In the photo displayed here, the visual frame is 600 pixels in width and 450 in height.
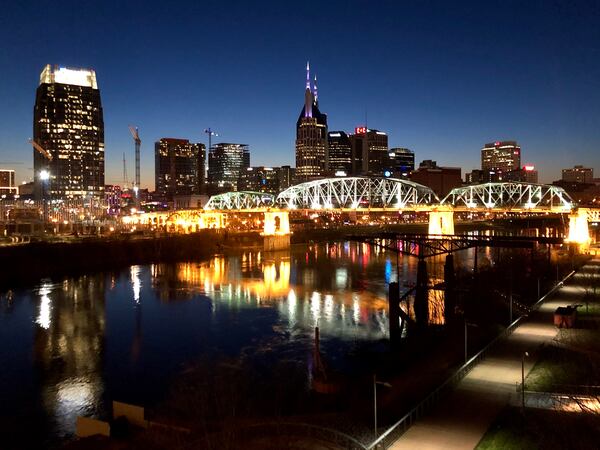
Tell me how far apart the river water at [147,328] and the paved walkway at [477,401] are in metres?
8.19

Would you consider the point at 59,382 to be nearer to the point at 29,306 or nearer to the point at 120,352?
the point at 120,352

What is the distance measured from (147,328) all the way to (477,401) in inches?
Answer: 1049

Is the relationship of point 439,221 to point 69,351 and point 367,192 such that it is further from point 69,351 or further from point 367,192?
point 69,351

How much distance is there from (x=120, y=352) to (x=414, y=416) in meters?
21.0

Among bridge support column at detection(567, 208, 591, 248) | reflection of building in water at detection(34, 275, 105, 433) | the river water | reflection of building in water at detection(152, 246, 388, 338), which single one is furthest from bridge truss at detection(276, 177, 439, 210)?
reflection of building in water at detection(34, 275, 105, 433)

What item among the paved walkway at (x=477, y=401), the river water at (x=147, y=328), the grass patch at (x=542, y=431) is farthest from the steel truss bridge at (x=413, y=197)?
the grass patch at (x=542, y=431)

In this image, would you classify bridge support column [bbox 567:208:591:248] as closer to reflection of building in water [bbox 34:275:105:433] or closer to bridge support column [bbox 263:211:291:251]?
bridge support column [bbox 263:211:291:251]

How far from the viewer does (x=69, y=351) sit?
104ft

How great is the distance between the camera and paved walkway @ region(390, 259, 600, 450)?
15.1 meters

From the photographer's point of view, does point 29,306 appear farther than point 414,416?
Yes

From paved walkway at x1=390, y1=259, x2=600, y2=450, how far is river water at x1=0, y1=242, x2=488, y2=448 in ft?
26.9

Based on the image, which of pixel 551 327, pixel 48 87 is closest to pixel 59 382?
pixel 551 327

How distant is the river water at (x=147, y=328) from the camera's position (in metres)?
24.1

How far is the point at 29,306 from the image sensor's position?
4525 centimetres
